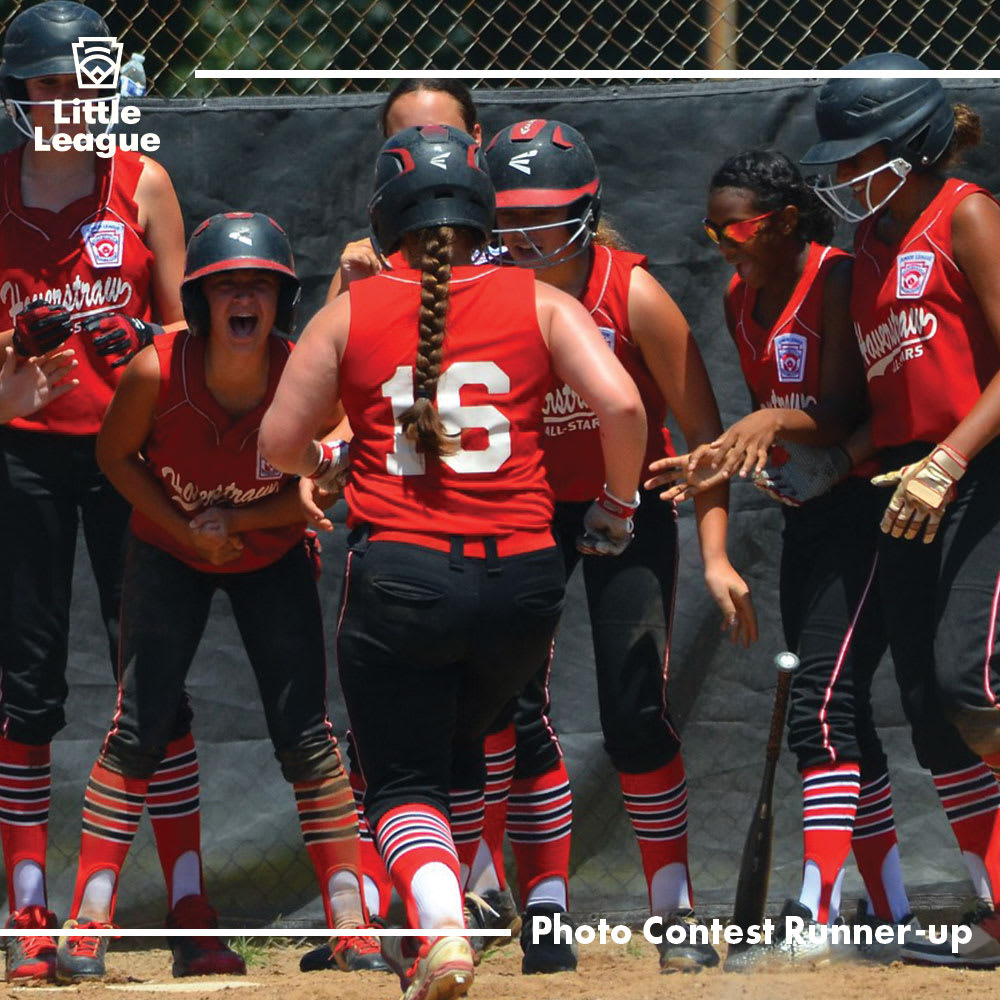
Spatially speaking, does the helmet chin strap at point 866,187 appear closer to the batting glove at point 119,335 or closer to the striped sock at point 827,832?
the striped sock at point 827,832

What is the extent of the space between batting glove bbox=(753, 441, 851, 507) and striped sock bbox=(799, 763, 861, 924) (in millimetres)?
663

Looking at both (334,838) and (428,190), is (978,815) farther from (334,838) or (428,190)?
(428,190)

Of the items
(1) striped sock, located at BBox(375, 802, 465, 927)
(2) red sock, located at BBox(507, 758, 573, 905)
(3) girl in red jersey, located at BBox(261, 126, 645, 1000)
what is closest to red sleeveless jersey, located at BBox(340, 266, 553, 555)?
(3) girl in red jersey, located at BBox(261, 126, 645, 1000)

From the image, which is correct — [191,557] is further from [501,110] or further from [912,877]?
[912,877]

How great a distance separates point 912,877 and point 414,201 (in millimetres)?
2917

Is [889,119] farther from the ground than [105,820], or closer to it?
farther from the ground

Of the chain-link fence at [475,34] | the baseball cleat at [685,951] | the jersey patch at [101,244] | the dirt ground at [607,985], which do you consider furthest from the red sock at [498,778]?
the chain-link fence at [475,34]

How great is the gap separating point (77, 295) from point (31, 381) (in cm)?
29

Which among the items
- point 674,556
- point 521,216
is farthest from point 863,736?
point 521,216

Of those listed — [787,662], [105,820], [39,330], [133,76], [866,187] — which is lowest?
[105,820]

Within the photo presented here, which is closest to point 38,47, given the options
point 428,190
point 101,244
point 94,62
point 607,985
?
point 94,62

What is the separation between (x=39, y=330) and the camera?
4.32 m

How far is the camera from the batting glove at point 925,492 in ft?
12.8

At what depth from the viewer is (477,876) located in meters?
4.78
